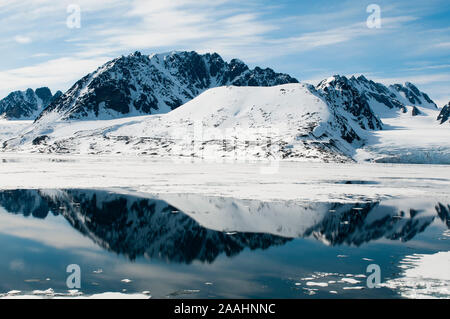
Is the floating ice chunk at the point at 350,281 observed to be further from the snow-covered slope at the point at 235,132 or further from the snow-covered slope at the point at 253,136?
the snow-covered slope at the point at 235,132

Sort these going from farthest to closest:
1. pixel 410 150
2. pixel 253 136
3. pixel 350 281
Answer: pixel 253 136, pixel 410 150, pixel 350 281

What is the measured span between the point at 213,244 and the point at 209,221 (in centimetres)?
466

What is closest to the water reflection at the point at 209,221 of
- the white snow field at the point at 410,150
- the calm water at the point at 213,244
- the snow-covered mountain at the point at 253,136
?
the calm water at the point at 213,244

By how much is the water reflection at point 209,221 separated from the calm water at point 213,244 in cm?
5

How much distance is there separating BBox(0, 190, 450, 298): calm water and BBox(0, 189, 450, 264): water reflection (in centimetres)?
5

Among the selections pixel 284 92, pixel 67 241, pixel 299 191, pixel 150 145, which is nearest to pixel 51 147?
pixel 150 145

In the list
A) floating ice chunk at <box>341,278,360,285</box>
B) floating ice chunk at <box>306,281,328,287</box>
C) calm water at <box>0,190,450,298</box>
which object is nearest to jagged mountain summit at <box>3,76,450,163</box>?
calm water at <box>0,190,450,298</box>

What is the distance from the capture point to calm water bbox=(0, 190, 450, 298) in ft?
41.5

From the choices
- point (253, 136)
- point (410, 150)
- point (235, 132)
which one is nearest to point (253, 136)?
point (253, 136)

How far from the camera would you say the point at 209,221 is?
22.4m

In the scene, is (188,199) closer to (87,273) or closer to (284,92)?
(87,273)

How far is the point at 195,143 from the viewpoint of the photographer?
11331cm

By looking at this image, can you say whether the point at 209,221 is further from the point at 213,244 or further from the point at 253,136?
the point at 253,136
